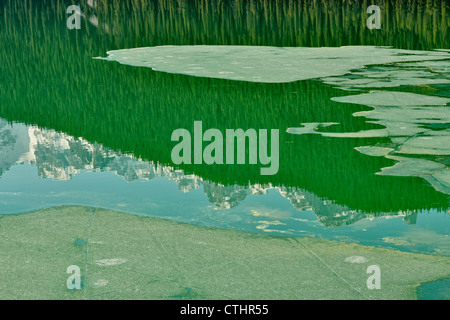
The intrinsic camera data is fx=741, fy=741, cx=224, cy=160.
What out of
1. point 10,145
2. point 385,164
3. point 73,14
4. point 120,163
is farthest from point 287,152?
point 73,14

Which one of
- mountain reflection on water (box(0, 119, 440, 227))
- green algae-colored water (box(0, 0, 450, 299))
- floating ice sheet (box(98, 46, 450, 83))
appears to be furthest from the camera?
floating ice sheet (box(98, 46, 450, 83))

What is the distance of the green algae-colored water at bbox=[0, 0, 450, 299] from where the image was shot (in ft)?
17.1

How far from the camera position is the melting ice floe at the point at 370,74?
23.3 feet

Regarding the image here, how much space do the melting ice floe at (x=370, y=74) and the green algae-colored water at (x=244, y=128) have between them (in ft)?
0.10

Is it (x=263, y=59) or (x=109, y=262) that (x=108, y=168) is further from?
(x=263, y=59)

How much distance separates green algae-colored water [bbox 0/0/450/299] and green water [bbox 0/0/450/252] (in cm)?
3

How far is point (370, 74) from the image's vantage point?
11.8m

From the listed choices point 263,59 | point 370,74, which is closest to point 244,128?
point 370,74

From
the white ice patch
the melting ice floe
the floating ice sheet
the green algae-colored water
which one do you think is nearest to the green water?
the green algae-colored water

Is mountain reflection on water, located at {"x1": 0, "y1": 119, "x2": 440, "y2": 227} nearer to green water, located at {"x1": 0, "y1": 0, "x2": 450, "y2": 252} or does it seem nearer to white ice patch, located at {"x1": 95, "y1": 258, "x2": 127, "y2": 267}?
green water, located at {"x1": 0, "y1": 0, "x2": 450, "y2": 252}

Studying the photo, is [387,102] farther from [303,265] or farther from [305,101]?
[303,265]

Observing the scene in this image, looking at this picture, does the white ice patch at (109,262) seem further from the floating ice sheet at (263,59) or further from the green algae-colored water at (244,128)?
the floating ice sheet at (263,59)

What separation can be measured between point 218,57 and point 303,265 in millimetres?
10645
